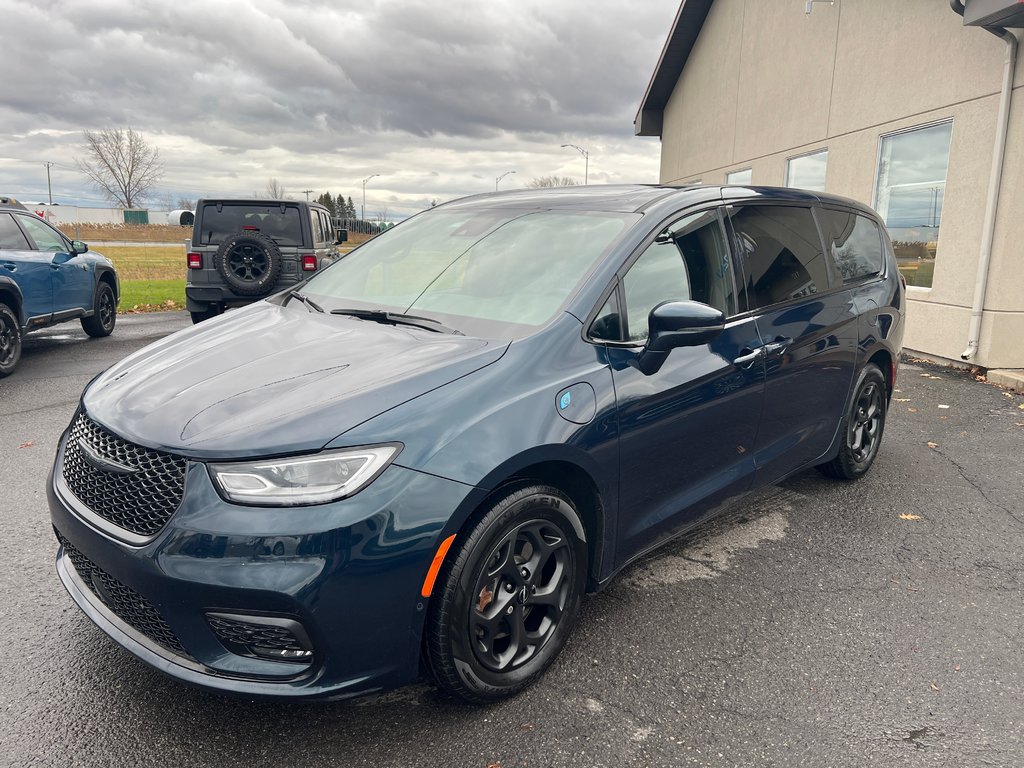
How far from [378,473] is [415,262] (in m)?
1.67

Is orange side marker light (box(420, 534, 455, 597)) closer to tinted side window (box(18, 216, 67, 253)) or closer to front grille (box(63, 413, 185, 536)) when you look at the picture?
front grille (box(63, 413, 185, 536))

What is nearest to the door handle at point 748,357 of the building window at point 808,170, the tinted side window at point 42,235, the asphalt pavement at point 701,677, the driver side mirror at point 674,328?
the driver side mirror at point 674,328

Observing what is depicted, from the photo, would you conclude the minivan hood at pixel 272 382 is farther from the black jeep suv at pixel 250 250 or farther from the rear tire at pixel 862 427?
the black jeep suv at pixel 250 250

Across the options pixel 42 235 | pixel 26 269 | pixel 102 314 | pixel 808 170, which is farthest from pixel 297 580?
pixel 808 170

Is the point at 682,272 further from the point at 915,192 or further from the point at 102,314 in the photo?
the point at 102,314

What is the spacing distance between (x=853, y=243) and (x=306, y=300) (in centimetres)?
323

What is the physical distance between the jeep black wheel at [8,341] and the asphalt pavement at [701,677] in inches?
160

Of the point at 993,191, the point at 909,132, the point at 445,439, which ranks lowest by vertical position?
the point at 445,439

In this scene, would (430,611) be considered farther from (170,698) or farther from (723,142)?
(723,142)

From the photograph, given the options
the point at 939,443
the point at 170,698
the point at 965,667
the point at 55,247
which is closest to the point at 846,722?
the point at 965,667

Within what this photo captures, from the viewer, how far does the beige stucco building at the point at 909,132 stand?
26.7 feet

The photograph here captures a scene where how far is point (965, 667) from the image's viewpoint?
2.80m

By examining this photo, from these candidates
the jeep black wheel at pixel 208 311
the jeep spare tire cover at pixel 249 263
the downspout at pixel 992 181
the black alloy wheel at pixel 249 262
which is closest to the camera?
the downspout at pixel 992 181

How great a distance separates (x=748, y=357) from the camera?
132 inches
